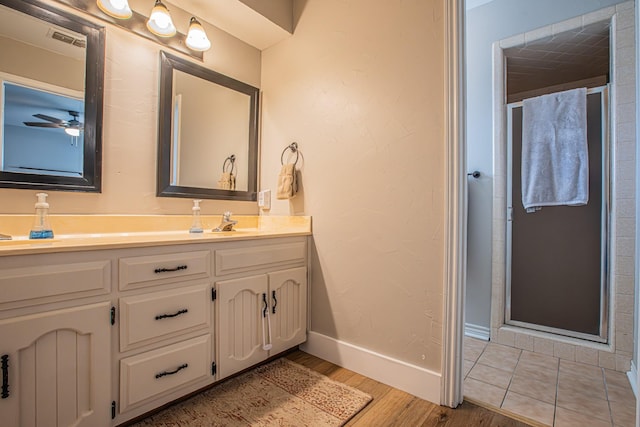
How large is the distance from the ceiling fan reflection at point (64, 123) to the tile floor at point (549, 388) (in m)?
2.36

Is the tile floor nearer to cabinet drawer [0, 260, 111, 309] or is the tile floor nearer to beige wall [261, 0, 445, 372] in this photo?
beige wall [261, 0, 445, 372]

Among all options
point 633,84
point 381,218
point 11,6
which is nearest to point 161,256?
point 381,218

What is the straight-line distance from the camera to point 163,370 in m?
1.33

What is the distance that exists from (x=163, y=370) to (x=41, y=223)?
0.81 m

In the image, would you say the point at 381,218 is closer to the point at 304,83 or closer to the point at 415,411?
the point at 415,411

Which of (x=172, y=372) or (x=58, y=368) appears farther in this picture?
(x=172, y=372)

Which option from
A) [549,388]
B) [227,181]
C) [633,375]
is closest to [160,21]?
[227,181]

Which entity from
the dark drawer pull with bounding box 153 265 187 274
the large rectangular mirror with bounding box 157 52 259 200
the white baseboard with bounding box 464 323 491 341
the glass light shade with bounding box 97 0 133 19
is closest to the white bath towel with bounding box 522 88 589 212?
the white baseboard with bounding box 464 323 491 341

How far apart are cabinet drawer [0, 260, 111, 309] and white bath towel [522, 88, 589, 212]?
266cm

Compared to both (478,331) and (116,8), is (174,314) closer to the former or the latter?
(116,8)

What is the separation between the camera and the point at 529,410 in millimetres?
1457

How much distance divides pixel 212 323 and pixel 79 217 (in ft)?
2.74

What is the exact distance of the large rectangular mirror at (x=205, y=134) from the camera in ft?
6.04

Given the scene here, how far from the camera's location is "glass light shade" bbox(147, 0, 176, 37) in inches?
66.9
